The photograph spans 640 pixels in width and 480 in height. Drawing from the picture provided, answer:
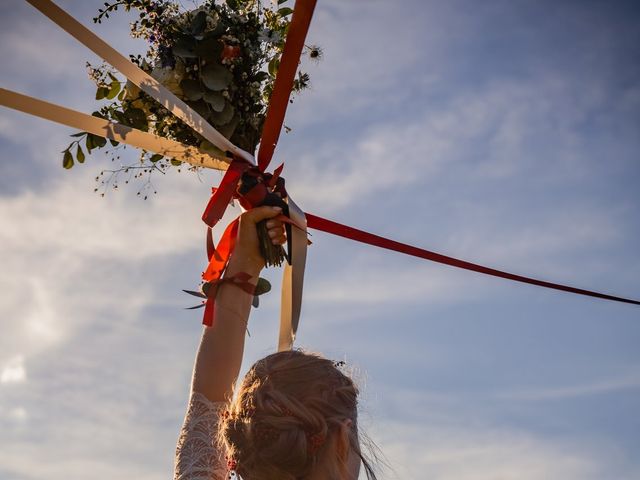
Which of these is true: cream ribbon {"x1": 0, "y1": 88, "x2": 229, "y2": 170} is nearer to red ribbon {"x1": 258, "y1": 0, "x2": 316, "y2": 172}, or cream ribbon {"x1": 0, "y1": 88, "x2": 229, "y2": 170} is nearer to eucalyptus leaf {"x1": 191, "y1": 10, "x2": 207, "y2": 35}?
red ribbon {"x1": 258, "y1": 0, "x2": 316, "y2": 172}

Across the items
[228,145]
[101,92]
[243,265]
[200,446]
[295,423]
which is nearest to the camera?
[295,423]

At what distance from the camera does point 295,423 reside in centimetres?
258

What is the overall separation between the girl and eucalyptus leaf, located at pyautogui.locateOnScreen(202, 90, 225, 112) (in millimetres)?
1911

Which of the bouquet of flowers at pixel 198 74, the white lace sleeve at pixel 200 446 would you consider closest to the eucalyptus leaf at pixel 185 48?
the bouquet of flowers at pixel 198 74

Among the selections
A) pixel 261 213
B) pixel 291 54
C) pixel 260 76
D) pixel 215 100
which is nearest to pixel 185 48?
pixel 215 100

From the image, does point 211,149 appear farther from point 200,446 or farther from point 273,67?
point 200,446

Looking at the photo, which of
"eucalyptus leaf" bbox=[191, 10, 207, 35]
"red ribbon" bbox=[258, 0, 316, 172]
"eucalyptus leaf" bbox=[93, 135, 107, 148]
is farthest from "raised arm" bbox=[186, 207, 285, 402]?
"eucalyptus leaf" bbox=[191, 10, 207, 35]

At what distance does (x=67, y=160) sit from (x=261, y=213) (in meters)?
1.39

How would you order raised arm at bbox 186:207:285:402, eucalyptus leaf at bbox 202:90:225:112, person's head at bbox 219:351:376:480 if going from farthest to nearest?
eucalyptus leaf at bbox 202:90:225:112
raised arm at bbox 186:207:285:402
person's head at bbox 219:351:376:480

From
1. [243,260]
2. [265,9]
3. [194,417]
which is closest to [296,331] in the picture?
[243,260]

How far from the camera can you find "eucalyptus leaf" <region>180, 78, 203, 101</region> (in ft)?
15.5

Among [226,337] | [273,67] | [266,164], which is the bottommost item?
[226,337]

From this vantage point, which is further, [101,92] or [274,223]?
[101,92]

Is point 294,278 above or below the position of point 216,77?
below
